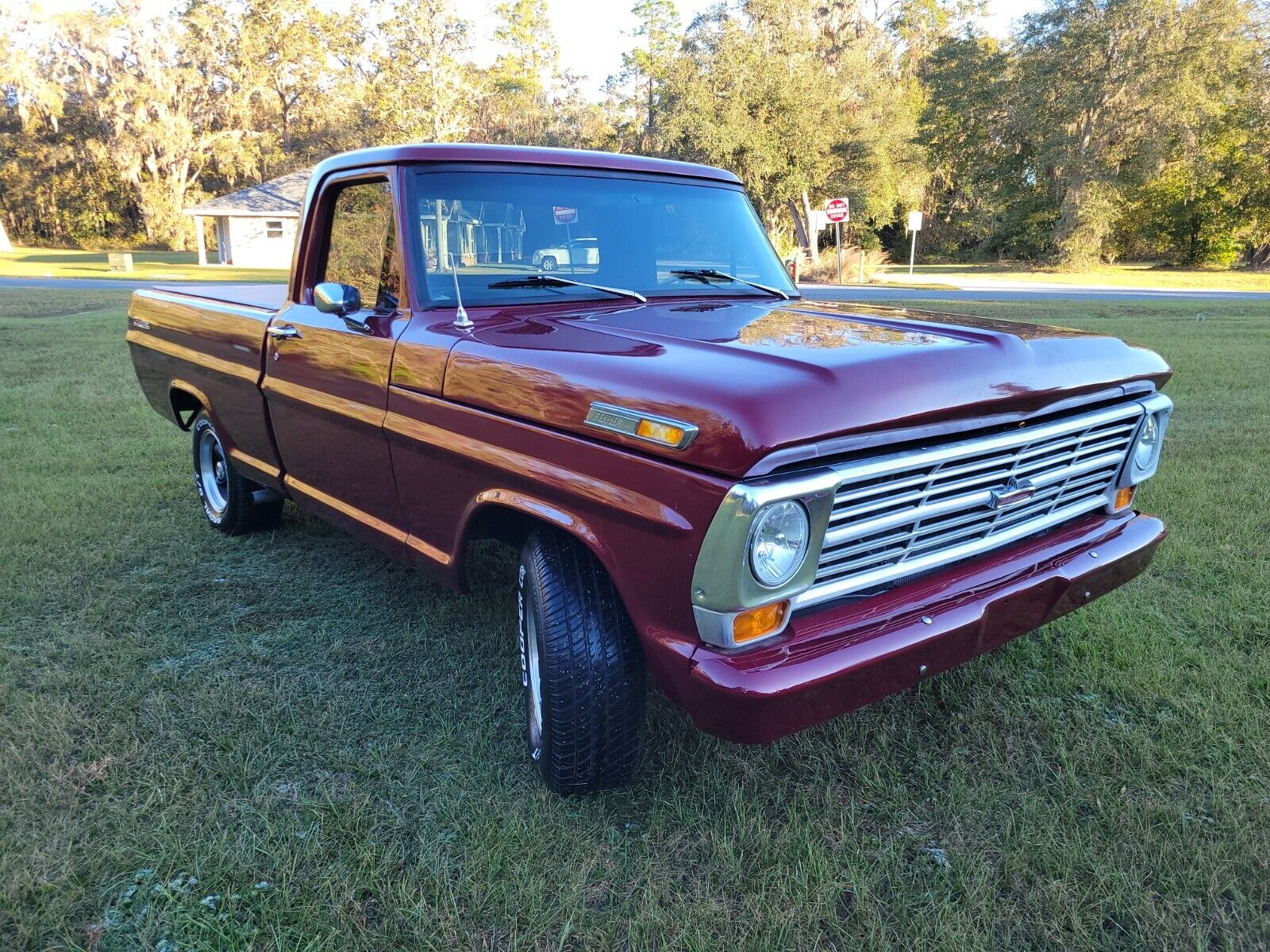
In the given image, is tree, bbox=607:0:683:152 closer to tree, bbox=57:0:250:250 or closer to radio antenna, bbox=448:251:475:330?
tree, bbox=57:0:250:250

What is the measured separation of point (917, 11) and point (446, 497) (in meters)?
55.3

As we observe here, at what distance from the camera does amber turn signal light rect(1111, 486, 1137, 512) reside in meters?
3.06

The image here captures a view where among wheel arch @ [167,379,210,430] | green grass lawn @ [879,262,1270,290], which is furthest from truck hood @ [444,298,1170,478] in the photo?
green grass lawn @ [879,262,1270,290]

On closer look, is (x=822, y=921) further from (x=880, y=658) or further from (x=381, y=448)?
(x=381, y=448)

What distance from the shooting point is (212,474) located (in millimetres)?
4984

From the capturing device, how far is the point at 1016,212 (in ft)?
118

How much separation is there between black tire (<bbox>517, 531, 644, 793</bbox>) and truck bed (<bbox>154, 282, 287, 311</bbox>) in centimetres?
228

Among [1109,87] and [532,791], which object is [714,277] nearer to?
[532,791]

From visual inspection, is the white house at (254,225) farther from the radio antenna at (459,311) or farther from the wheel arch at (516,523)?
the wheel arch at (516,523)

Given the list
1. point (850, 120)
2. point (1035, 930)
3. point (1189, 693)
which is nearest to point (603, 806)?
point (1035, 930)

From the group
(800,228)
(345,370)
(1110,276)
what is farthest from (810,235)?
(345,370)

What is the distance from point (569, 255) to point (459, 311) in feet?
1.76

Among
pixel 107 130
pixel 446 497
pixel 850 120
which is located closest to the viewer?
pixel 446 497

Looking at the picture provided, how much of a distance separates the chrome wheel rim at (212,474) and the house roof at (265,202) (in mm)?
31465
